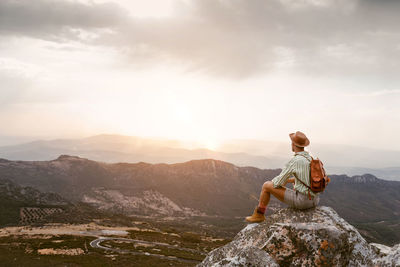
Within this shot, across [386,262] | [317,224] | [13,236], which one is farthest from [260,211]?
[13,236]

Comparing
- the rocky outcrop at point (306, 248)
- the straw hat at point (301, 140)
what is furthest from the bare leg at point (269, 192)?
the straw hat at point (301, 140)

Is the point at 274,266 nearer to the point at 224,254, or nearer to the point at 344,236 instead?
the point at 224,254

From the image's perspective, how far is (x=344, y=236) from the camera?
32.8 ft

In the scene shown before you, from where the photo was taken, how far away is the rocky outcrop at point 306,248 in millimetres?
9617

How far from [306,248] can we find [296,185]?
2.25 meters

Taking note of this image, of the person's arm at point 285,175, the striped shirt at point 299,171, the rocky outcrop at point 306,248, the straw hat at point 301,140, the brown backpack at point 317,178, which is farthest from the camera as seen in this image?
the straw hat at point 301,140

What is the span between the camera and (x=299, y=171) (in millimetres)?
10586

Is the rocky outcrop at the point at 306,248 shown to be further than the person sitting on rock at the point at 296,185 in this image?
No

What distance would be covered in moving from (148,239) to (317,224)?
311 feet

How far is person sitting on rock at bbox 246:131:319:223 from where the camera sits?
1052 cm

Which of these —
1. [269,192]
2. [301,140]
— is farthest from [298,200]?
[301,140]

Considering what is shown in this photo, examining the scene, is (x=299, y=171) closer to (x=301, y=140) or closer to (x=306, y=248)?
(x=301, y=140)

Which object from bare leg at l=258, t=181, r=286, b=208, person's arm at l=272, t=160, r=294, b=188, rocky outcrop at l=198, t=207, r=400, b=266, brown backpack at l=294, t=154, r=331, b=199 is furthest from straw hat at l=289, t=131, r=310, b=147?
rocky outcrop at l=198, t=207, r=400, b=266

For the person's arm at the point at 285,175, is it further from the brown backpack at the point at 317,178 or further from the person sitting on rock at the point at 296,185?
the brown backpack at the point at 317,178
